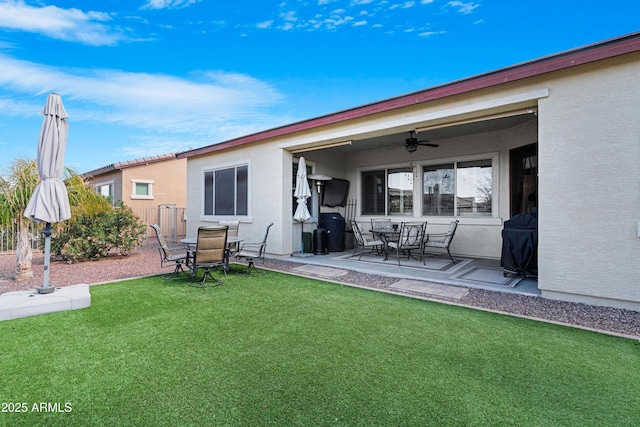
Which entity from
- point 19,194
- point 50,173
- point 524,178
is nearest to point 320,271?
point 50,173

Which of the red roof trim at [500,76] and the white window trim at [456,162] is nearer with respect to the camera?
the red roof trim at [500,76]

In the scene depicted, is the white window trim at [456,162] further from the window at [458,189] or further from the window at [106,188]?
the window at [106,188]

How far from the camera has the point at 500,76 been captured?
4535 mm

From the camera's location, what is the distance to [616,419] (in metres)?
1.92

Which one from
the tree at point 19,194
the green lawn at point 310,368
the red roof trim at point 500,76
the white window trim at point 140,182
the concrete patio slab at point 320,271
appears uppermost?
the red roof trim at point 500,76

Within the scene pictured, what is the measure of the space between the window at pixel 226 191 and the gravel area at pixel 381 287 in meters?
2.19

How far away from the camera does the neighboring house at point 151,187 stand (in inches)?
556

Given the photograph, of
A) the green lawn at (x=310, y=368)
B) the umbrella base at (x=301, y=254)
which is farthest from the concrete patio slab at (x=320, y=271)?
the green lawn at (x=310, y=368)

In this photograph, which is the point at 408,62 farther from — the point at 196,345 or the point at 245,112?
the point at 196,345

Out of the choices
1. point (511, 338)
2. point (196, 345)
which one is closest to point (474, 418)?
point (511, 338)

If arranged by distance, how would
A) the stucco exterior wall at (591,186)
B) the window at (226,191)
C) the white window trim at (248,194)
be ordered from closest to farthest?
the stucco exterior wall at (591,186), the white window trim at (248,194), the window at (226,191)

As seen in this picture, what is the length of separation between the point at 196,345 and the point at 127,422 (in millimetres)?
1085

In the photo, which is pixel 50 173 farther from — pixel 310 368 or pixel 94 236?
pixel 310 368

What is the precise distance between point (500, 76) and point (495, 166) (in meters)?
3.87
